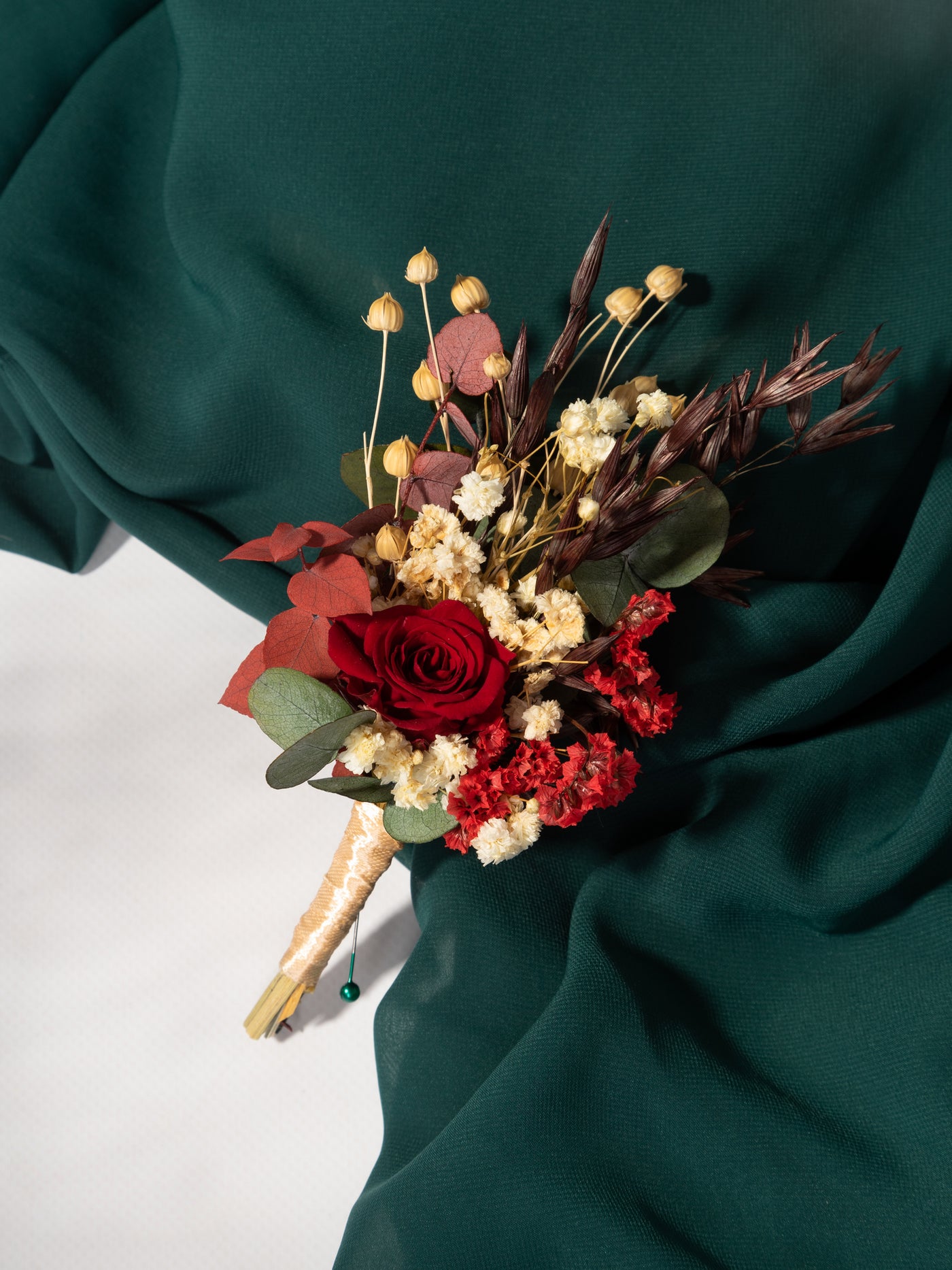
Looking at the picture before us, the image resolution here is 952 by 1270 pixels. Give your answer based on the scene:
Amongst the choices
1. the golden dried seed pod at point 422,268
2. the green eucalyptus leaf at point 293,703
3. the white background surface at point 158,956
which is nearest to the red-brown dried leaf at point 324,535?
the green eucalyptus leaf at point 293,703

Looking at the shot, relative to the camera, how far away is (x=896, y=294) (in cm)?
94

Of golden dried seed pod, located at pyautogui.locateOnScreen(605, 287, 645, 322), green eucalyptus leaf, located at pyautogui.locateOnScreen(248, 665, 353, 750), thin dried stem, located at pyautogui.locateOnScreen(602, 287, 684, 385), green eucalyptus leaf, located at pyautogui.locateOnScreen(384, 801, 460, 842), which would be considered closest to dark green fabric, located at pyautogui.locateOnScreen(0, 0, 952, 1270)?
thin dried stem, located at pyautogui.locateOnScreen(602, 287, 684, 385)

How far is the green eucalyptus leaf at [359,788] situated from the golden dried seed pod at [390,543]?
180 mm

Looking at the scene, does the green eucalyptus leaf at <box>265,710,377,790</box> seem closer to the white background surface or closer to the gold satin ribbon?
the gold satin ribbon

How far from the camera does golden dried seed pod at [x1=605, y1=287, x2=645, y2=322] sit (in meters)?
0.81

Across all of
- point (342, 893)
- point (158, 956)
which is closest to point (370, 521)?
point (342, 893)

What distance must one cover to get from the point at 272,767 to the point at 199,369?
1.75 ft

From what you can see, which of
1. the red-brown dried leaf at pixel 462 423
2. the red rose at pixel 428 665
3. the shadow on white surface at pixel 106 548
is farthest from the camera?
the shadow on white surface at pixel 106 548

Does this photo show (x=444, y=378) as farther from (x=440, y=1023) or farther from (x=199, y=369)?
(x=440, y=1023)

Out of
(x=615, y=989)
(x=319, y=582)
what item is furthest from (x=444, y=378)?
(x=615, y=989)

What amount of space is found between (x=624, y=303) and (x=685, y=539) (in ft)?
0.70

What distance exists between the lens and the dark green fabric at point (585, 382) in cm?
89

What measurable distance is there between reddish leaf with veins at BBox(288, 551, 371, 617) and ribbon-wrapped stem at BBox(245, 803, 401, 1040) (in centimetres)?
26

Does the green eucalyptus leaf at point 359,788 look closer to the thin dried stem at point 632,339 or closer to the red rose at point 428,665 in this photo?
the red rose at point 428,665
